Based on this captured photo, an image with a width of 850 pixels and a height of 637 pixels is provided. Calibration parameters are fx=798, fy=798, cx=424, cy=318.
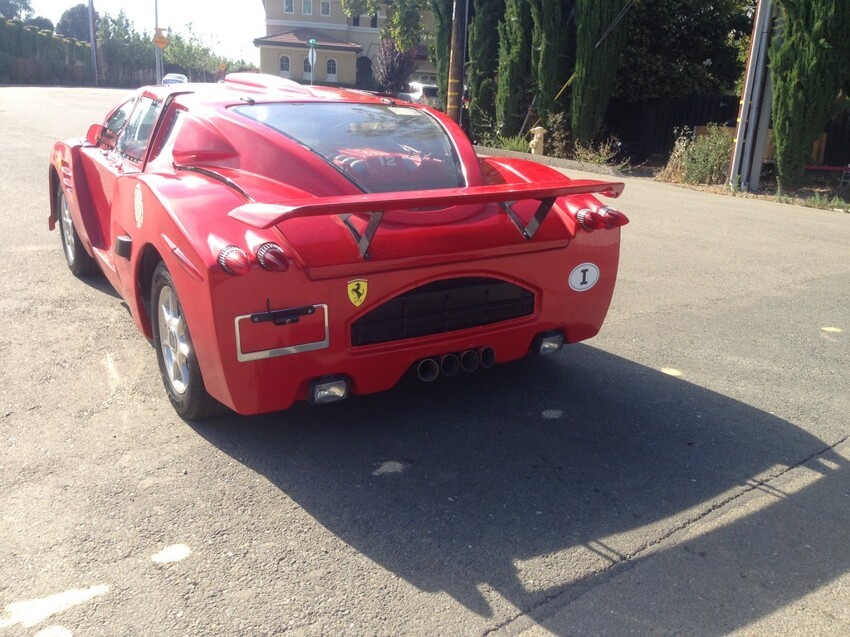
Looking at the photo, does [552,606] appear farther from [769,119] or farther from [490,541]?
[769,119]

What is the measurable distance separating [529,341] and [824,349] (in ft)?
8.31

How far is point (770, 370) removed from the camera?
4844 mm

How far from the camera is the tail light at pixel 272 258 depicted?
121 inches

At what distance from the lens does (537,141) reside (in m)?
18.8

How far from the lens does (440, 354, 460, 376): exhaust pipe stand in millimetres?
3676

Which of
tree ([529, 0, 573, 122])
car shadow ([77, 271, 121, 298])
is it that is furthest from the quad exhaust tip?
tree ([529, 0, 573, 122])

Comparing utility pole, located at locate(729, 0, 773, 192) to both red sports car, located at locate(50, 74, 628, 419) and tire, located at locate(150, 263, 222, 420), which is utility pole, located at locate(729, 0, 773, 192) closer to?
red sports car, located at locate(50, 74, 628, 419)

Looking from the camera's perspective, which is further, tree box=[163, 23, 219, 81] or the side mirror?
tree box=[163, 23, 219, 81]

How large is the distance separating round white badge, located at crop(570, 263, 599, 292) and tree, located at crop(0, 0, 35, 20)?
404ft

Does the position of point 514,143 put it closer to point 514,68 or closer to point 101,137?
point 514,68

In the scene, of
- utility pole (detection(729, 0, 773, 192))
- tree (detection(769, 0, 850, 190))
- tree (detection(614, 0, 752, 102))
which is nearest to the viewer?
tree (detection(769, 0, 850, 190))

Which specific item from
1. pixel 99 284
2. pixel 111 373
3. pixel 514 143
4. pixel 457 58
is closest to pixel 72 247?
pixel 99 284

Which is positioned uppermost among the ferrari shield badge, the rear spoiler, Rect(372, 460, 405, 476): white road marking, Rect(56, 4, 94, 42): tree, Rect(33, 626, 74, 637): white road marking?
Rect(56, 4, 94, 42): tree

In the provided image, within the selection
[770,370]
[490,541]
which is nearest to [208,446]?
[490,541]
